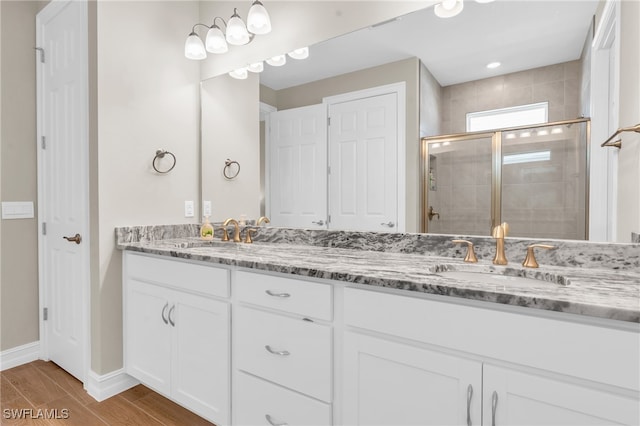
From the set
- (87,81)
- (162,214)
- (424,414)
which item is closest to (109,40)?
(87,81)

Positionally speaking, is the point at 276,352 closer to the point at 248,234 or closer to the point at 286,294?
the point at 286,294

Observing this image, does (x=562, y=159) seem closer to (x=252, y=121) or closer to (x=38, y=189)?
(x=252, y=121)

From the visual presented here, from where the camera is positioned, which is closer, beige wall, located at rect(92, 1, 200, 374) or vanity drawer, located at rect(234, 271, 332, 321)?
vanity drawer, located at rect(234, 271, 332, 321)

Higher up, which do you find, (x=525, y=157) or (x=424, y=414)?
(x=525, y=157)

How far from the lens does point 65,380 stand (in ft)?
7.23

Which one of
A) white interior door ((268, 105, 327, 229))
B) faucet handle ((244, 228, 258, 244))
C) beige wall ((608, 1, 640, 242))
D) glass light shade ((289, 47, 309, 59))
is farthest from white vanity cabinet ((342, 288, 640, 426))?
glass light shade ((289, 47, 309, 59))

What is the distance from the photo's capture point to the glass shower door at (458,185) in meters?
1.52

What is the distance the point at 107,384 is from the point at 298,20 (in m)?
2.37

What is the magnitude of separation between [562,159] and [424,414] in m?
1.08

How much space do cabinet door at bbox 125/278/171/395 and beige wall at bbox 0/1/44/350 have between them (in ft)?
3.30

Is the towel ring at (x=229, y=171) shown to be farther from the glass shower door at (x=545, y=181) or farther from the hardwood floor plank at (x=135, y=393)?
the glass shower door at (x=545, y=181)

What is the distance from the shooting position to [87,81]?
1.99m

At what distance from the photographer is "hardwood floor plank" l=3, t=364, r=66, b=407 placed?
2.00 m

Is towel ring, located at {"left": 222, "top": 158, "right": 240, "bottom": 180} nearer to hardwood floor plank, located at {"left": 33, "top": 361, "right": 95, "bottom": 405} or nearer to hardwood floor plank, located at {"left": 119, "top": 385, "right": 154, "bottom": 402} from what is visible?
hardwood floor plank, located at {"left": 119, "top": 385, "right": 154, "bottom": 402}
